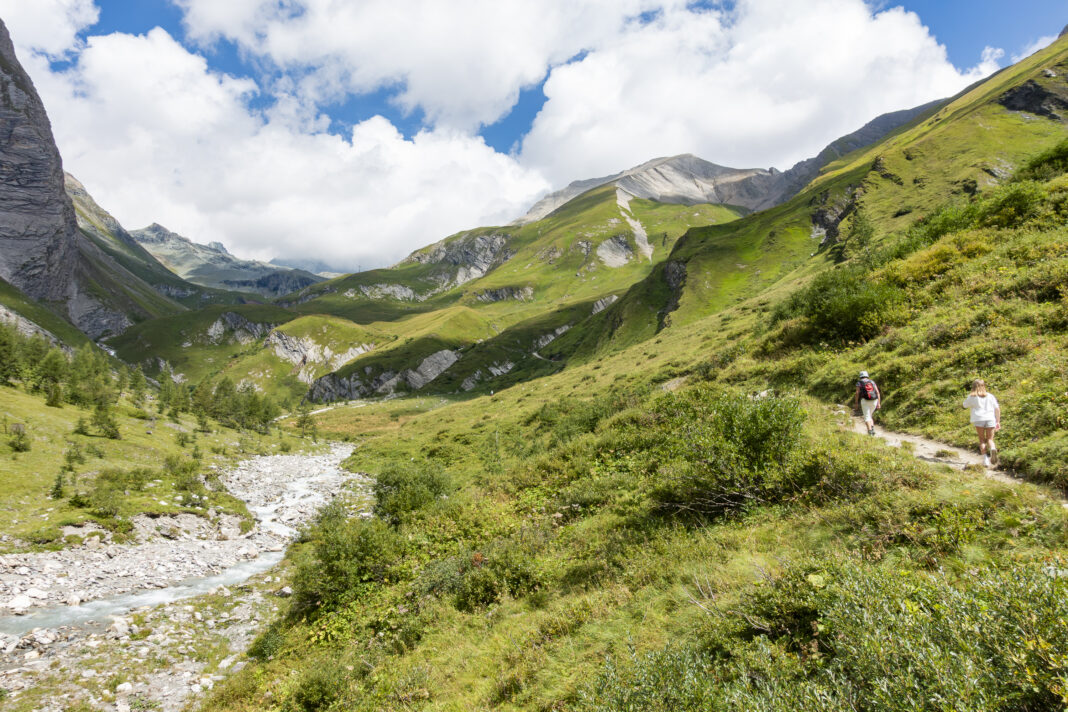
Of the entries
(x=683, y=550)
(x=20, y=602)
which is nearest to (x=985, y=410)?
(x=683, y=550)

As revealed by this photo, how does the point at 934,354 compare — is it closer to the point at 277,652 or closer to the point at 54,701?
the point at 277,652

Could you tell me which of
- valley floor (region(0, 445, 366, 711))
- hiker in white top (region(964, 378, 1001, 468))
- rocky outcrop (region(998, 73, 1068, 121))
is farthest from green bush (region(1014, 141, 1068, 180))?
rocky outcrop (region(998, 73, 1068, 121))

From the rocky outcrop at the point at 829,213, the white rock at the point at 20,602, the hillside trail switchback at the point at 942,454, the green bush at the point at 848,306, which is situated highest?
the rocky outcrop at the point at 829,213

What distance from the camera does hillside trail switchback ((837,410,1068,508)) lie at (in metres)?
8.85

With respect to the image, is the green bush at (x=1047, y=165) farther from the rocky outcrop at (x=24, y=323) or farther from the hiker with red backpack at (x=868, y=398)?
the rocky outcrop at (x=24, y=323)

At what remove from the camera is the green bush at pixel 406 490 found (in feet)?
64.2

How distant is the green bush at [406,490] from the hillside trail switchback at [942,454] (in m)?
17.8

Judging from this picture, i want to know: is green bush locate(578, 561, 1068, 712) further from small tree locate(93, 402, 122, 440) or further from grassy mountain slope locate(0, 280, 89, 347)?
grassy mountain slope locate(0, 280, 89, 347)

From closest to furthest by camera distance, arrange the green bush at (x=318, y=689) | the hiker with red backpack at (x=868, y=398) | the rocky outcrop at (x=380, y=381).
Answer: the green bush at (x=318, y=689) → the hiker with red backpack at (x=868, y=398) → the rocky outcrop at (x=380, y=381)

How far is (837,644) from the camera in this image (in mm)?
4590

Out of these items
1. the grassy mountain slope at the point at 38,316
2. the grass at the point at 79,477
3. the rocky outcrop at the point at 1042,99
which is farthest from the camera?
the grassy mountain slope at the point at 38,316

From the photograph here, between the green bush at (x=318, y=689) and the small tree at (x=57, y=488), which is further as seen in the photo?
the small tree at (x=57, y=488)

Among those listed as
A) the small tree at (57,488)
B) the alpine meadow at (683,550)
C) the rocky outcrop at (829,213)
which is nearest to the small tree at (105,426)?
the alpine meadow at (683,550)

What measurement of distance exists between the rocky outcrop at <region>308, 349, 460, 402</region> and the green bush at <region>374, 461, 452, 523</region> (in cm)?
16584
